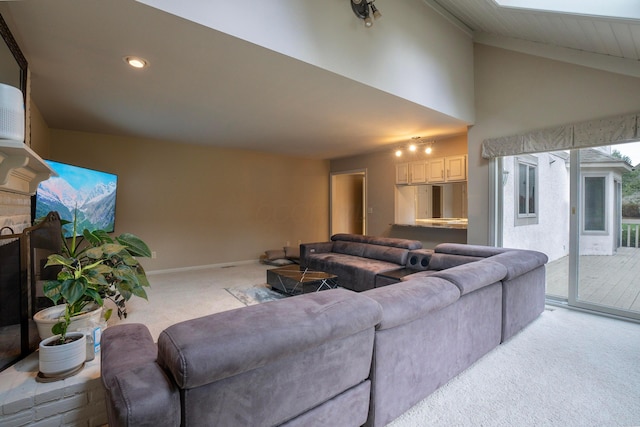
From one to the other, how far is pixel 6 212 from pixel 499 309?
11.6 ft

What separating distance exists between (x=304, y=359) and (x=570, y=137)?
380 cm

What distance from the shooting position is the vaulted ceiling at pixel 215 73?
76.7 inches

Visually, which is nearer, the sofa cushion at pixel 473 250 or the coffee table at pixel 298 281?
the sofa cushion at pixel 473 250

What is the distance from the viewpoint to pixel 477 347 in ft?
7.20

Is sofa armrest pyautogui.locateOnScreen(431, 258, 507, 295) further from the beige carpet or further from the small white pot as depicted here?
the small white pot

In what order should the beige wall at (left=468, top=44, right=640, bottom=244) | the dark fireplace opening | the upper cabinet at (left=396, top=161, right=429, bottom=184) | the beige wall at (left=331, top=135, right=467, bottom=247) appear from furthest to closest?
the upper cabinet at (left=396, top=161, right=429, bottom=184) < the beige wall at (left=331, top=135, right=467, bottom=247) < the beige wall at (left=468, top=44, right=640, bottom=244) < the dark fireplace opening

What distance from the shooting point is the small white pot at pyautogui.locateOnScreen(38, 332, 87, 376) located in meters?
1.49

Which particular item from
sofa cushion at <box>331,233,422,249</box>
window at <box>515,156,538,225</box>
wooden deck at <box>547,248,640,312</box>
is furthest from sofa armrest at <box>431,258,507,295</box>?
window at <box>515,156,538,225</box>

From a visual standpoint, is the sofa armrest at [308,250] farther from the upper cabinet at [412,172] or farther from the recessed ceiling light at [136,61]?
the recessed ceiling light at [136,61]

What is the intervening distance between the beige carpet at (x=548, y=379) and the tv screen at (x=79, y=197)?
120 centimetres

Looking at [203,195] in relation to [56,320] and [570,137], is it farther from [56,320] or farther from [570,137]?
[570,137]

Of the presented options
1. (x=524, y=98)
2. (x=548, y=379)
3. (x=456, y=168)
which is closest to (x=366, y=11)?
(x=524, y=98)

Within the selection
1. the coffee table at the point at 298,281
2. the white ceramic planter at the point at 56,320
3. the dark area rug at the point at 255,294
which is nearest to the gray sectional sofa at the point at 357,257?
the coffee table at the point at 298,281

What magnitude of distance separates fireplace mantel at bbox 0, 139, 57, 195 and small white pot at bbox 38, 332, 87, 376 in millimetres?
879
